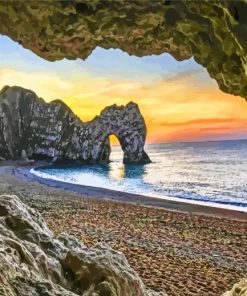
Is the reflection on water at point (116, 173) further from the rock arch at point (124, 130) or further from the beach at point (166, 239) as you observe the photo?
the beach at point (166, 239)

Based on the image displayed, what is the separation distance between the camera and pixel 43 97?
4819 centimetres

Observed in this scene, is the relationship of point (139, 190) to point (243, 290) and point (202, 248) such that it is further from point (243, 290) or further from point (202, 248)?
point (243, 290)

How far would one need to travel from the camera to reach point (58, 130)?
52906 millimetres

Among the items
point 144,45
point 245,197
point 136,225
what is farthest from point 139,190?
point 144,45

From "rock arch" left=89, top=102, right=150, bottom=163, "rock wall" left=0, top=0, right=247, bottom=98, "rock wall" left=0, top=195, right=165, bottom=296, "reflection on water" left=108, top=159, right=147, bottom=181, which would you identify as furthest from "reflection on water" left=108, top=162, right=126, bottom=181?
"rock wall" left=0, top=195, right=165, bottom=296

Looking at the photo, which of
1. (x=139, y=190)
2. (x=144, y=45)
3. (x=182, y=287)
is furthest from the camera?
(x=139, y=190)

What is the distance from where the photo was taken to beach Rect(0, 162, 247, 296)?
7.12m

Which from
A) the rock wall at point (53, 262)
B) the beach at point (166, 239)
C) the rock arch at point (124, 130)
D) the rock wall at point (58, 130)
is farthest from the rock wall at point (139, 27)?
the rock wall at point (58, 130)

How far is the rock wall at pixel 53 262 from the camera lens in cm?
206

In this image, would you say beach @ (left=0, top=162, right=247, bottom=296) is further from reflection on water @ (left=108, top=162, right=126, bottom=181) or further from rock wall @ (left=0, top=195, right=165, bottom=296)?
reflection on water @ (left=108, top=162, right=126, bottom=181)

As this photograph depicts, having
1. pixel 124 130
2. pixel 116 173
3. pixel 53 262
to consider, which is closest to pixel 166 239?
pixel 53 262

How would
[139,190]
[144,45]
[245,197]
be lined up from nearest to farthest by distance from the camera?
[144,45]
[245,197]
[139,190]

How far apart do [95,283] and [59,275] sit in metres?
0.20

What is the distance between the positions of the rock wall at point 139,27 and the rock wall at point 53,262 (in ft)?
3.75
